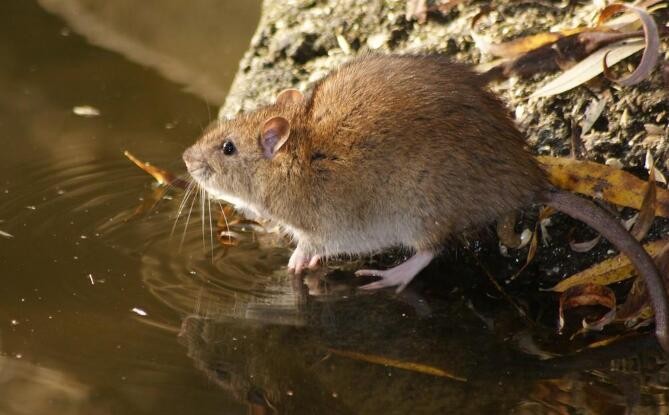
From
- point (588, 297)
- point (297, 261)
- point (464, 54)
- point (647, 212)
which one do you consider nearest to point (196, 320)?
point (297, 261)

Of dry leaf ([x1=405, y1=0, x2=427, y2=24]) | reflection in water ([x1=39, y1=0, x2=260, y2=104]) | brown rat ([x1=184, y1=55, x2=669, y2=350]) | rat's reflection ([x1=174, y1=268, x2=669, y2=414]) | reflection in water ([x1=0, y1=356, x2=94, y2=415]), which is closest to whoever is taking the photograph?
reflection in water ([x1=0, y1=356, x2=94, y2=415])

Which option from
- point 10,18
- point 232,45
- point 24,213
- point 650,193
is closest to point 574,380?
point 650,193

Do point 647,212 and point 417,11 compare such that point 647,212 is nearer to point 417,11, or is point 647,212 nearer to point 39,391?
point 417,11

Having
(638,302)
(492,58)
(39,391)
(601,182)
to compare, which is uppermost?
(492,58)

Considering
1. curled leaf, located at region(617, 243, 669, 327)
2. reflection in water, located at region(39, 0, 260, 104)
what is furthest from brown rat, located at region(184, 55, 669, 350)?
reflection in water, located at region(39, 0, 260, 104)

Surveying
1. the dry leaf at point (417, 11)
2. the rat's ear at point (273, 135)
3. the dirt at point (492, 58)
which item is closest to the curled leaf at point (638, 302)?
the dirt at point (492, 58)

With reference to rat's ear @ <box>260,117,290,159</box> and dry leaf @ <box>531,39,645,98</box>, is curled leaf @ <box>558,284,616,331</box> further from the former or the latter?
rat's ear @ <box>260,117,290,159</box>

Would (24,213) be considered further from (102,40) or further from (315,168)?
(102,40)

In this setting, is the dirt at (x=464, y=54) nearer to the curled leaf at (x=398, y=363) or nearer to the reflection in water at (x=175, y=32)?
the reflection in water at (x=175, y=32)
